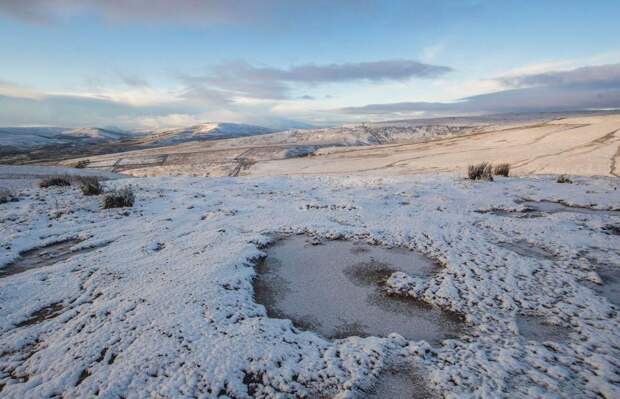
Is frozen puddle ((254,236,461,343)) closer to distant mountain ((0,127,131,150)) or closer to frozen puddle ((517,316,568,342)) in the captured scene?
frozen puddle ((517,316,568,342))

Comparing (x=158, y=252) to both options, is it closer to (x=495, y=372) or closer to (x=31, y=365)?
(x=31, y=365)

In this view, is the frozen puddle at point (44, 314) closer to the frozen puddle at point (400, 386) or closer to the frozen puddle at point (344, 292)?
the frozen puddle at point (344, 292)

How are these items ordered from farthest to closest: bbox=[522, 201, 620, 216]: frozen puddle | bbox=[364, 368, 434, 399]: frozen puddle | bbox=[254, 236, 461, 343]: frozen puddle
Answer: bbox=[522, 201, 620, 216]: frozen puddle
bbox=[254, 236, 461, 343]: frozen puddle
bbox=[364, 368, 434, 399]: frozen puddle

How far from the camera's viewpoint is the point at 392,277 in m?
5.19

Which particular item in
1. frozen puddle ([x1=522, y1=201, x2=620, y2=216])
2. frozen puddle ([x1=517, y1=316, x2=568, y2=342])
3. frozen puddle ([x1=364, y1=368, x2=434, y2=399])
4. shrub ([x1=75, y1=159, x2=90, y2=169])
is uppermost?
shrub ([x1=75, y1=159, x2=90, y2=169])

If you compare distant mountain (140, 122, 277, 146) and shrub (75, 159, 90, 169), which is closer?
shrub (75, 159, 90, 169)

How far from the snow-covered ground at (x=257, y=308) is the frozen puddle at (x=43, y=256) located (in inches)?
6.4

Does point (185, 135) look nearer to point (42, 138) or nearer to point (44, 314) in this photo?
point (42, 138)

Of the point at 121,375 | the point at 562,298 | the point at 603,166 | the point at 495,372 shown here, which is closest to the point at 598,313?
the point at 562,298

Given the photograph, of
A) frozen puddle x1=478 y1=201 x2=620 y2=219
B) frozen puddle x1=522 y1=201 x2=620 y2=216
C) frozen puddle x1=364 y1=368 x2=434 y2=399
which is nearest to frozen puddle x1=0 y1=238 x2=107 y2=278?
frozen puddle x1=364 y1=368 x2=434 y2=399

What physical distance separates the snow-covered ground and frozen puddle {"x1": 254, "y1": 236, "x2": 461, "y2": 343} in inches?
9.9

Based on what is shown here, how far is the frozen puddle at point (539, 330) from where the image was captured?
3.76 metres

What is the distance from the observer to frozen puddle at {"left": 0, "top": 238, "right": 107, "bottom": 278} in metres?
5.46

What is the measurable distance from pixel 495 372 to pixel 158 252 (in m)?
5.47
